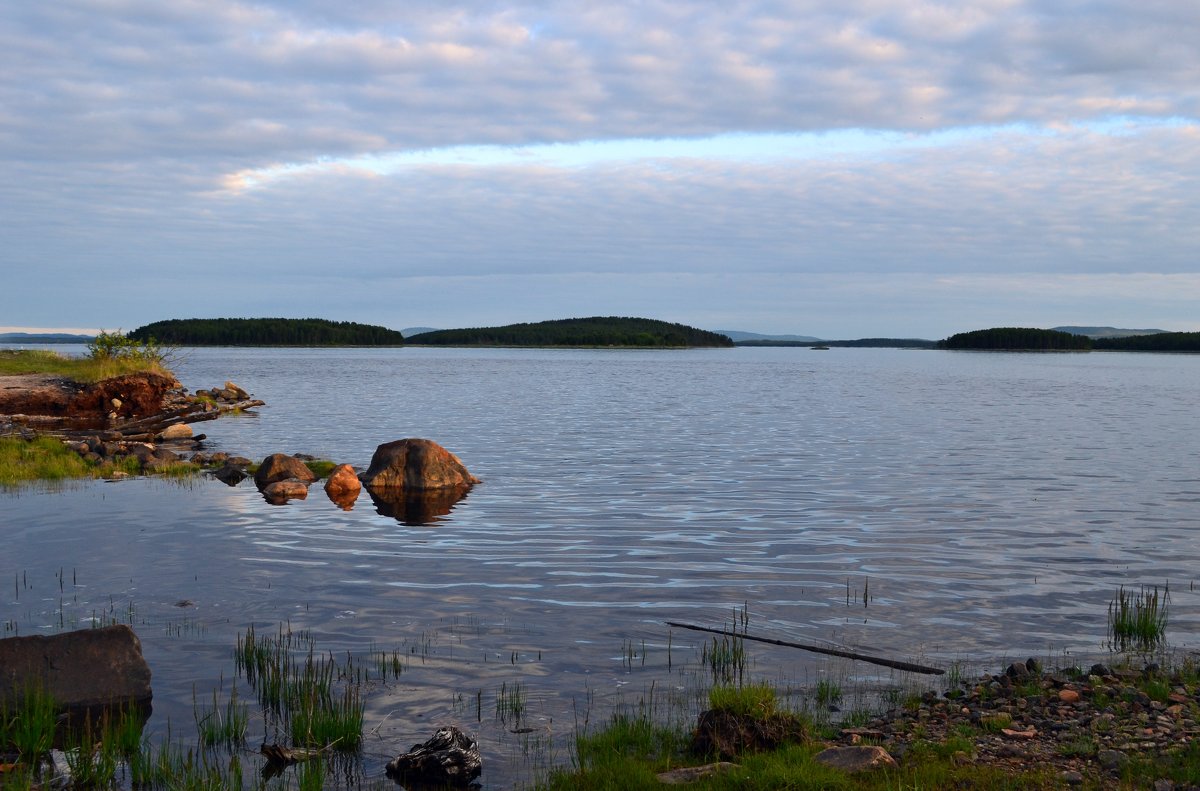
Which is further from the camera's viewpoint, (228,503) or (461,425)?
(461,425)

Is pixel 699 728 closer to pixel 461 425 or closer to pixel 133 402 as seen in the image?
pixel 461 425

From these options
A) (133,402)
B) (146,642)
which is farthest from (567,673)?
(133,402)

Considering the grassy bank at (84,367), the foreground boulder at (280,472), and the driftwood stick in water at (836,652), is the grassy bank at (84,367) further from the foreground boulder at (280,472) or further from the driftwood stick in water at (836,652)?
the driftwood stick in water at (836,652)

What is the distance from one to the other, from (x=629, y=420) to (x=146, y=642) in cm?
3876

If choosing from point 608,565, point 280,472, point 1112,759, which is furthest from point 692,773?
point 280,472

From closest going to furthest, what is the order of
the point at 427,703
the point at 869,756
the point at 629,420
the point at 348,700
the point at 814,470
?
the point at 869,756, the point at 348,700, the point at 427,703, the point at 814,470, the point at 629,420

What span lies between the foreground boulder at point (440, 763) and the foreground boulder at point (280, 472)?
18941 millimetres

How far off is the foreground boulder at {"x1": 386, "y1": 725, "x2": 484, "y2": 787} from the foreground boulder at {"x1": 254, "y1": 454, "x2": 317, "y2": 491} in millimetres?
18941

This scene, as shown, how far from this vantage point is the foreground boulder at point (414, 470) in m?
27.0

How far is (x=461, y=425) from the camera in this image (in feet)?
156

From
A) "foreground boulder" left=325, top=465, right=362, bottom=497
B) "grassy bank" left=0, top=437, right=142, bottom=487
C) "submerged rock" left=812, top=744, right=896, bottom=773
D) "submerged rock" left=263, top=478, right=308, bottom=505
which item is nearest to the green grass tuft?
"submerged rock" left=812, top=744, right=896, bottom=773

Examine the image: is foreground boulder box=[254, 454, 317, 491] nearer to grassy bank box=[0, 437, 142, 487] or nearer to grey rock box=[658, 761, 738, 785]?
grassy bank box=[0, 437, 142, 487]

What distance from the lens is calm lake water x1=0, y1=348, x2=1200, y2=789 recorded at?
1223 cm

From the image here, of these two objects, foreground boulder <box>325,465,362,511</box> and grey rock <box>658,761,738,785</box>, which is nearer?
grey rock <box>658,761,738,785</box>
